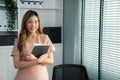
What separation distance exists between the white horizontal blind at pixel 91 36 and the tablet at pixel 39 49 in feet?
4.17

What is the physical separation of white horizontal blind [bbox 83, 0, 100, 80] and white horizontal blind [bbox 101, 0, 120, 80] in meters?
0.18

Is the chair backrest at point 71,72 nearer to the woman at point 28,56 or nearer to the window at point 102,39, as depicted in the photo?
the woman at point 28,56

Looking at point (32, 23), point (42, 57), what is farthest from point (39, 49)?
point (32, 23)

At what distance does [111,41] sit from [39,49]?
1.20 m

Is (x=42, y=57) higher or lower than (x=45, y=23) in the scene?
→ lower

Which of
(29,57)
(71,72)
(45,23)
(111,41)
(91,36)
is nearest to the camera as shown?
(29,57)

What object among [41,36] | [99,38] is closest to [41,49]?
[41,36]

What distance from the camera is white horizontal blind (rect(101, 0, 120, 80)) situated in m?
2.76

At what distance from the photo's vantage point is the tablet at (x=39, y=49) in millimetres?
1997

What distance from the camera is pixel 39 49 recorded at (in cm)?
204

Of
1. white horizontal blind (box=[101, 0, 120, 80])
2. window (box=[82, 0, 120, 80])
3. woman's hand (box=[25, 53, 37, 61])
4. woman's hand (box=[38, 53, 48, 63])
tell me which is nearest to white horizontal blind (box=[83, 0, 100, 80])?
window (box=[82, 0, 120, 80])

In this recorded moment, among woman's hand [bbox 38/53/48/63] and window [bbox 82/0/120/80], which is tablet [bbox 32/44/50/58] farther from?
window [bbox 82/0/120/80]

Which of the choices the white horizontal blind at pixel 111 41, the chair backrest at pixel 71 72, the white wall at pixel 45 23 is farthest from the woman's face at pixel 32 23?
the white wall at pixel 45 23

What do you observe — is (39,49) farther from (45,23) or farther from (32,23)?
(45,23)
